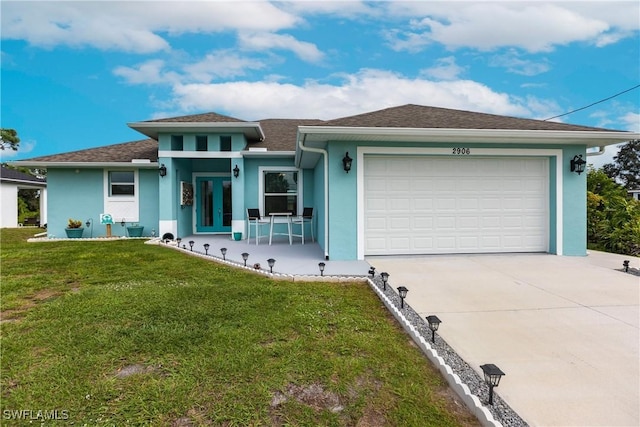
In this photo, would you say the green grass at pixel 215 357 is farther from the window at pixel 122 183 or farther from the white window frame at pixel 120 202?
the window at pixel 122 183

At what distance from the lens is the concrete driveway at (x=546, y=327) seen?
2.07m

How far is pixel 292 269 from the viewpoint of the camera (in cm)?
586

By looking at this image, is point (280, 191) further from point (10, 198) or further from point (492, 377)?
point (10, 198)

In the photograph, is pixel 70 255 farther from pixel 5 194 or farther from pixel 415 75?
pixel 415 75

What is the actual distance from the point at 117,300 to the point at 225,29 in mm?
10232

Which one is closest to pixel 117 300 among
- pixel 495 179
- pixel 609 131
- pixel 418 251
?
pixel 418 251

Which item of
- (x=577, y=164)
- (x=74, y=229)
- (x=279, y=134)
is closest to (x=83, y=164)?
(x=74, y=229)

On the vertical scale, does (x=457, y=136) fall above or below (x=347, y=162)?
above

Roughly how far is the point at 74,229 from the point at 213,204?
4484mm

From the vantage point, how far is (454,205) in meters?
7.05

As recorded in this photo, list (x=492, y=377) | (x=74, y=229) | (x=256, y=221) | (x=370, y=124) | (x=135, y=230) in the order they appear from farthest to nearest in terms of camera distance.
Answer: (x=135, y=230) → (x=74, y=229) → (x=256, y=221) → (x=370, y=124) → (x=492, y=377)

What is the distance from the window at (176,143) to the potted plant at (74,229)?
426cm

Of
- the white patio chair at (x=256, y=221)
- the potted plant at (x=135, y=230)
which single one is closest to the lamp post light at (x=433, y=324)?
the white patio chair at (x=256, y=221)

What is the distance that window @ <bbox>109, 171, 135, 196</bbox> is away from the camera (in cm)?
1111
